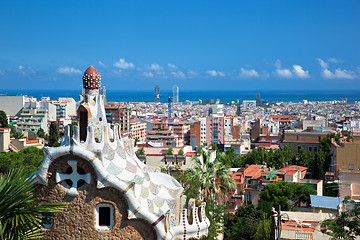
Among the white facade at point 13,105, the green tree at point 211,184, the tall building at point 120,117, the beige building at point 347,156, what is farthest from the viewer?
the white facade at point 13,105

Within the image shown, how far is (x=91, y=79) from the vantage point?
14.1 meters

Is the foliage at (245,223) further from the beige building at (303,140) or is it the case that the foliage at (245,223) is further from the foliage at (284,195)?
the beige building at (303,140)

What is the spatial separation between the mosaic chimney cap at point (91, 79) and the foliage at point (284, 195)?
723 inches

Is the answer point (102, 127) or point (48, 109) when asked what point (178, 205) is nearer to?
point (102, 127)

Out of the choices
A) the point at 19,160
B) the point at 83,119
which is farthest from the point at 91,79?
the point at 19,160

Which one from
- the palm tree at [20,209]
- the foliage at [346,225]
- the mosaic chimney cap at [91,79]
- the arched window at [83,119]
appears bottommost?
the foliage at [346,225]

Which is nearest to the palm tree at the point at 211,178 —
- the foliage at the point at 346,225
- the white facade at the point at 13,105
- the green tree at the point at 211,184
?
the green tree at the point at 211,184

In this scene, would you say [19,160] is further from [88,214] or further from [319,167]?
[88,214]

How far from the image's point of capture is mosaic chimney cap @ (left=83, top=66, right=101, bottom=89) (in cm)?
1409

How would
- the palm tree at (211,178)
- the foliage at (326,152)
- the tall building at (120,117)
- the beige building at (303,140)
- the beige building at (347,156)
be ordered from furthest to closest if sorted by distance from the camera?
the tall building at (120,117)
the beige building at (303,140)
the foliage at (326,152)
the beige building at (347,156)
the palm tree at (211,178)

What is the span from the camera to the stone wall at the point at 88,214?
1304 centimetres

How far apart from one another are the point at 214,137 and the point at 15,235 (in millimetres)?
106336

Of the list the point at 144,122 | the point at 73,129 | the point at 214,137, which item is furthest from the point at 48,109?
the point at 73,129

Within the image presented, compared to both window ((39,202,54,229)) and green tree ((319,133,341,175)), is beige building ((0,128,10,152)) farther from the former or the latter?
window ((39,202,54,229))
